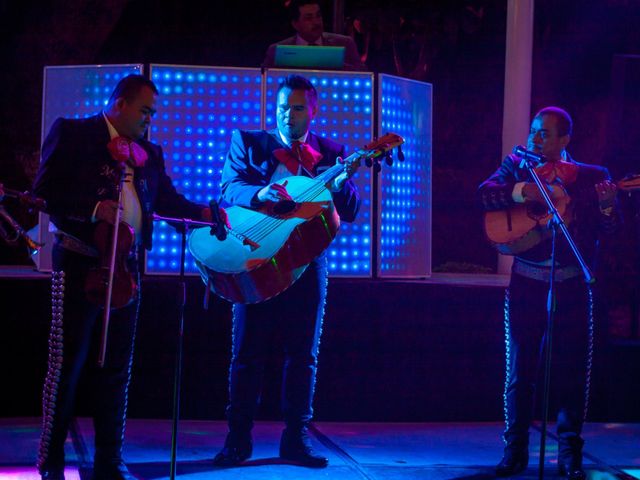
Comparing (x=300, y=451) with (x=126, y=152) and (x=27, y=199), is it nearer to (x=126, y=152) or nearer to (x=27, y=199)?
(x=126, y=152)

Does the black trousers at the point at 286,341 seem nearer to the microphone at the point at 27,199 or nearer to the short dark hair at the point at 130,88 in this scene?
the short dark hair at the point at 130,88

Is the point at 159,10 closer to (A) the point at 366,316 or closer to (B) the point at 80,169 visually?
(A) the point at 366,316

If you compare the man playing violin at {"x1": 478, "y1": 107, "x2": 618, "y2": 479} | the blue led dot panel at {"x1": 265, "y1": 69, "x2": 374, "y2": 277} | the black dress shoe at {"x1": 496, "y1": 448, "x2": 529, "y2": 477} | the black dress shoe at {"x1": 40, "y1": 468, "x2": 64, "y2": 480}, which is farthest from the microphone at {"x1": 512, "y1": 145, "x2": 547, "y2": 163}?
the black dress shoe at {"x1": 40, "y1": 468, "x2": 64, "y2": 480}

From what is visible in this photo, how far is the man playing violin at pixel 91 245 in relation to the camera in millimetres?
4305

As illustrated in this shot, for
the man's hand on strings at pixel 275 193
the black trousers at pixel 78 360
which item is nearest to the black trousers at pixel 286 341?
the man's hand on strings at pixel 275 193

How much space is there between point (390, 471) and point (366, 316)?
4.87 feet

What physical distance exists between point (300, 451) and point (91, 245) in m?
1.69

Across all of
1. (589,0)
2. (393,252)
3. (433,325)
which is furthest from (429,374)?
(589,0)

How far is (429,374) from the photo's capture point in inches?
260

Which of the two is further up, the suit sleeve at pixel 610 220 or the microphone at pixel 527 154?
the microphone at pixel 527 154

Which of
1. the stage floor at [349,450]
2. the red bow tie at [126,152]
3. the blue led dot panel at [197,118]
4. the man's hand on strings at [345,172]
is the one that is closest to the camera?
the red bow tie at [126,152]

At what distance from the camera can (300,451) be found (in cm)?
524

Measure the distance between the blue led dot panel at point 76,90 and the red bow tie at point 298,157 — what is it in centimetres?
178

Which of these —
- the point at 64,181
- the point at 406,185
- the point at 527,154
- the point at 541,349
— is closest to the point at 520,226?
the point at 527,154
